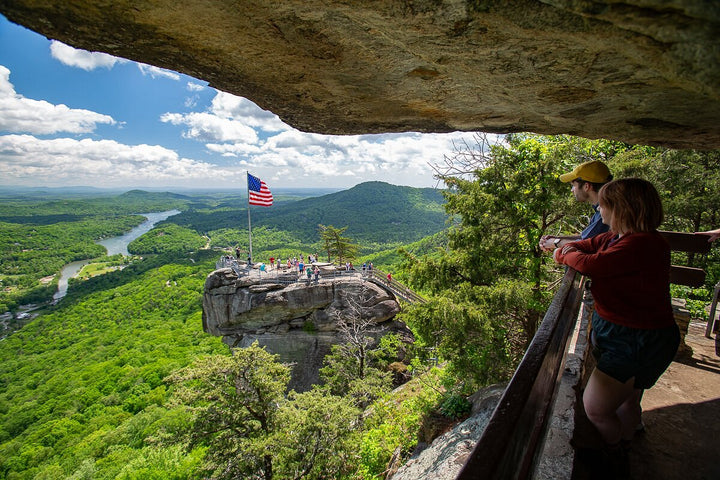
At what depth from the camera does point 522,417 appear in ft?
4.16

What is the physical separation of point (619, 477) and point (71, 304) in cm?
9283

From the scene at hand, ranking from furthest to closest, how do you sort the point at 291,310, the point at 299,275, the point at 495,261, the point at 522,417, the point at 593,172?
the point at 299,275 → the point at 291,310 → the point at 495,261 → the point at 593,172 → the point at 522,417

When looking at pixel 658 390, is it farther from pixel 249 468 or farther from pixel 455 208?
pixel 249 468

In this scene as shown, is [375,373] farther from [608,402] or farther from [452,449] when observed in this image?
[608,402]

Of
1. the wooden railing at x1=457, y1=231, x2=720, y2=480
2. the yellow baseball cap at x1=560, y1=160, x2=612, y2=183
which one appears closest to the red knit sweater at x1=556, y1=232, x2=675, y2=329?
the wooden railing at x1=457, y1=231, x2=720, y2=480

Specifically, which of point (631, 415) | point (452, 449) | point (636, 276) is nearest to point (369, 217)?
point (452, 449)

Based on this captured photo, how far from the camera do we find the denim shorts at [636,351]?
1838mm

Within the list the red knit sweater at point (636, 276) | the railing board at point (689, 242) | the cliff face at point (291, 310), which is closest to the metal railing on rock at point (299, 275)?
the cliff face at point (291, 310)

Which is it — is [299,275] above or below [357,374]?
above

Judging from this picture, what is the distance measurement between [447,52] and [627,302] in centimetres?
268

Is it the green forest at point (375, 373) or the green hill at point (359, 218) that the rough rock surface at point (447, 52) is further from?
the green hill at point (359, 218)

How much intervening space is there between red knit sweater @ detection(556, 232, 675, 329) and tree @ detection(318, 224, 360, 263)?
30.3 metres

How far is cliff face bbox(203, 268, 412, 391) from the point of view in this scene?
22531mm

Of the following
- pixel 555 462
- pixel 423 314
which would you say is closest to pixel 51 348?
pixel 423 314
